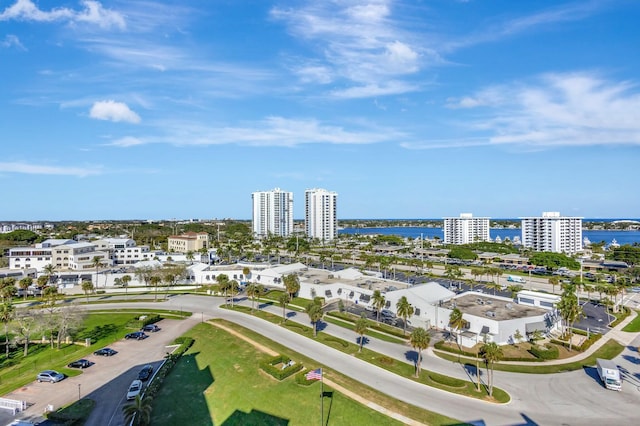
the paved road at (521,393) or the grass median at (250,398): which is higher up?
the paved road at (521,393)

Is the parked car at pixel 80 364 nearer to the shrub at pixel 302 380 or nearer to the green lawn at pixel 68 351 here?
the green lawn at pixel 68 351

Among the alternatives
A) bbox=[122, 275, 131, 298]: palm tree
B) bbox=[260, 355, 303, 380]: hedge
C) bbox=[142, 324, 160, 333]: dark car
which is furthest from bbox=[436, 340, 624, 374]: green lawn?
bbox=[122, 275, 131, 298]: palm tree

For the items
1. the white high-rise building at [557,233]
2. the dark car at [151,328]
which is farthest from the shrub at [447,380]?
the white high-rise building at [557,233]

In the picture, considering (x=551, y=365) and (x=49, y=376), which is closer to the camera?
(x=49, y=376)

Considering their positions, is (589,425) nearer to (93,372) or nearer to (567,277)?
(93,372)

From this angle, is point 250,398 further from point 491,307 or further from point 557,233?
point 557,233

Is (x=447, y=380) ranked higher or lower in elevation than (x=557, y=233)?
lower

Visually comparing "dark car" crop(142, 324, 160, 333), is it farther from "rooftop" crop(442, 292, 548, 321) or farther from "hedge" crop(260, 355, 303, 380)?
"rooftop" crop(442, 292, 548, 321)

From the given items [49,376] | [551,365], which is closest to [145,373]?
[49,376]
